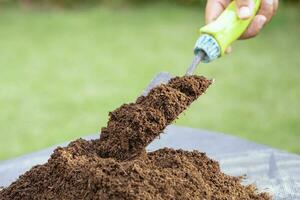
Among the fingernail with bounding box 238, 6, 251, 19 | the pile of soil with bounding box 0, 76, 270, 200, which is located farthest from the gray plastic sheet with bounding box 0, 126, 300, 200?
the fingernail with bounding box 238, 6, 251, 19

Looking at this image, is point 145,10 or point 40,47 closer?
point 40,47

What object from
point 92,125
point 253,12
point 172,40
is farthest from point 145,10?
point 253,12

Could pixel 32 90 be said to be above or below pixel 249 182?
above

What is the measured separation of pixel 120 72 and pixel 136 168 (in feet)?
10.4

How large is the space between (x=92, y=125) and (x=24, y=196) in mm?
2337

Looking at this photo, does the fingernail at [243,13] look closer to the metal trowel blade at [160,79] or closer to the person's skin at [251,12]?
the person's skin at [251,12]

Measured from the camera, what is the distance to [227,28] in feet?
5.50

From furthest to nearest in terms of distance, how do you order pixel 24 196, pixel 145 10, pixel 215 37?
1. pixel 145 10
2. pixel 215 37
3. pixel 24 196

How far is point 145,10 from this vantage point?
576 centimetres

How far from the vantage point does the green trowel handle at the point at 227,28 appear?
163cm

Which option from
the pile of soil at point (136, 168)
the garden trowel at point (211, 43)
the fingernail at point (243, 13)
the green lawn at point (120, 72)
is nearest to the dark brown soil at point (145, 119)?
the pile of soil at point (136, 168)

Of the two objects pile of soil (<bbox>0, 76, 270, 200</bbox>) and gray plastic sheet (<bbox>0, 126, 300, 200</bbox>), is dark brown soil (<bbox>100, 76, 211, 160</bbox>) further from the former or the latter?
gray plastic sheet (<bbox>0, 126, 300, 200</bbox>)

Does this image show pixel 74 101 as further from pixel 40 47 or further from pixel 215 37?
pixel 215 37

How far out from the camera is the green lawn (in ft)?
12.3
